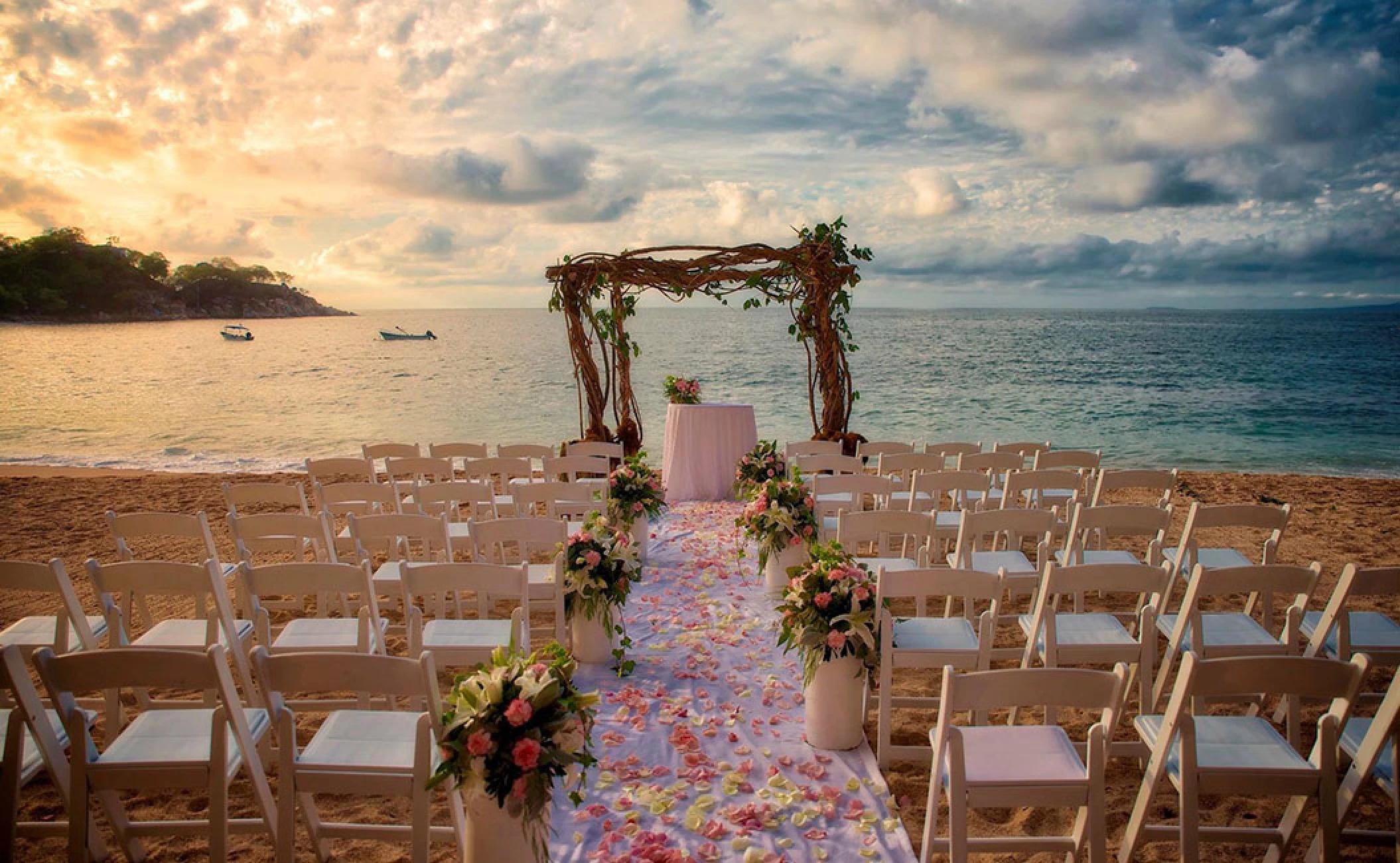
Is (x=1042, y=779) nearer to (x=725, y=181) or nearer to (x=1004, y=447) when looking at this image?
(x=1004, y=447)

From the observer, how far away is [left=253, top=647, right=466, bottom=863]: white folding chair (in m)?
2.06

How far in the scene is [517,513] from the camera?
544 cm

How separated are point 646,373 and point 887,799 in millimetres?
33587

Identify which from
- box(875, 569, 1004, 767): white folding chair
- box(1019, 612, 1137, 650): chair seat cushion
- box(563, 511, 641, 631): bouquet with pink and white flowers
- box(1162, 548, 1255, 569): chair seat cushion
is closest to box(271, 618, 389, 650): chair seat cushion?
box(563, 511, 641, 631): bouquet with pink and white flowers

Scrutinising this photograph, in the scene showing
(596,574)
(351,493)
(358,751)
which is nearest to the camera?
(358,751)

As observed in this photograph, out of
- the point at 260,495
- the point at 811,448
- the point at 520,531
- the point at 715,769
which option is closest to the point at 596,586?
the point at 520,531

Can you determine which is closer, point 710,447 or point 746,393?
point 710,447

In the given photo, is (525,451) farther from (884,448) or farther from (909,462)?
(909,462)

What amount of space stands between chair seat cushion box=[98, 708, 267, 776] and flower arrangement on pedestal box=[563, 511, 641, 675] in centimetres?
164

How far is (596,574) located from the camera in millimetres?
4051

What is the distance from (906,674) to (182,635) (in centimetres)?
349

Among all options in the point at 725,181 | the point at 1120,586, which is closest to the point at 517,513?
the point at 1120,586

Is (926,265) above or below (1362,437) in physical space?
above

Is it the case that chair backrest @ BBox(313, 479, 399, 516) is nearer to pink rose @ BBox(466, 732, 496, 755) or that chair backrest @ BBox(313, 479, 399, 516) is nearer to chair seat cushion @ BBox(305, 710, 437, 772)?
chair seat cushion @ BBox(305, 710, 437, 772)
